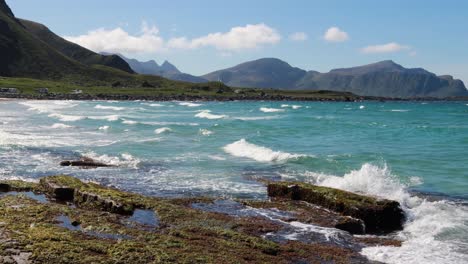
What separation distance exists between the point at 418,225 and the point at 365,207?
7.56 ft

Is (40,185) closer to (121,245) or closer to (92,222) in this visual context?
(92,222)

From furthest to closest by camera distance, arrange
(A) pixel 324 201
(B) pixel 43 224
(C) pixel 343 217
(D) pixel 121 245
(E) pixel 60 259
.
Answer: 1. (A) pixel 324 201
2. (C) pixel 343 217
3. (B) pixel 43 224
4. (D) pixel 121 245
5. (E) pixel 60 259

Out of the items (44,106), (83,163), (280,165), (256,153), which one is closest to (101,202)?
(83,163)

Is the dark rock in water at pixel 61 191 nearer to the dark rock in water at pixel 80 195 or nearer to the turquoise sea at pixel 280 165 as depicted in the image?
the dark rock in water at pixel 80 195

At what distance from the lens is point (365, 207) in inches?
794

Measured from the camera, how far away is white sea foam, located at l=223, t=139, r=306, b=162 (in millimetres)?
38638

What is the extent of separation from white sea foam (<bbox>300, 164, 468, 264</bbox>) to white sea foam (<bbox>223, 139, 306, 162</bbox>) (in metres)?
9.05

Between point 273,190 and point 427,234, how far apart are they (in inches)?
317

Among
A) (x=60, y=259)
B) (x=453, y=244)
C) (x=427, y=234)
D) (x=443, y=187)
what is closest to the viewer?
(x=60, y=259)

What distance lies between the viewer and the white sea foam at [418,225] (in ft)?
53.1

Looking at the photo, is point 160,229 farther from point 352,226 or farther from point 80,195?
point 352,226

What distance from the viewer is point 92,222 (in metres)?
17.0

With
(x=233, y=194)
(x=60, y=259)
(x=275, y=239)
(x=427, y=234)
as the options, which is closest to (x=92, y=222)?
(x=60, y=259)

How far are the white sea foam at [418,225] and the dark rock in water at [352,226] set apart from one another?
1.45 meters
